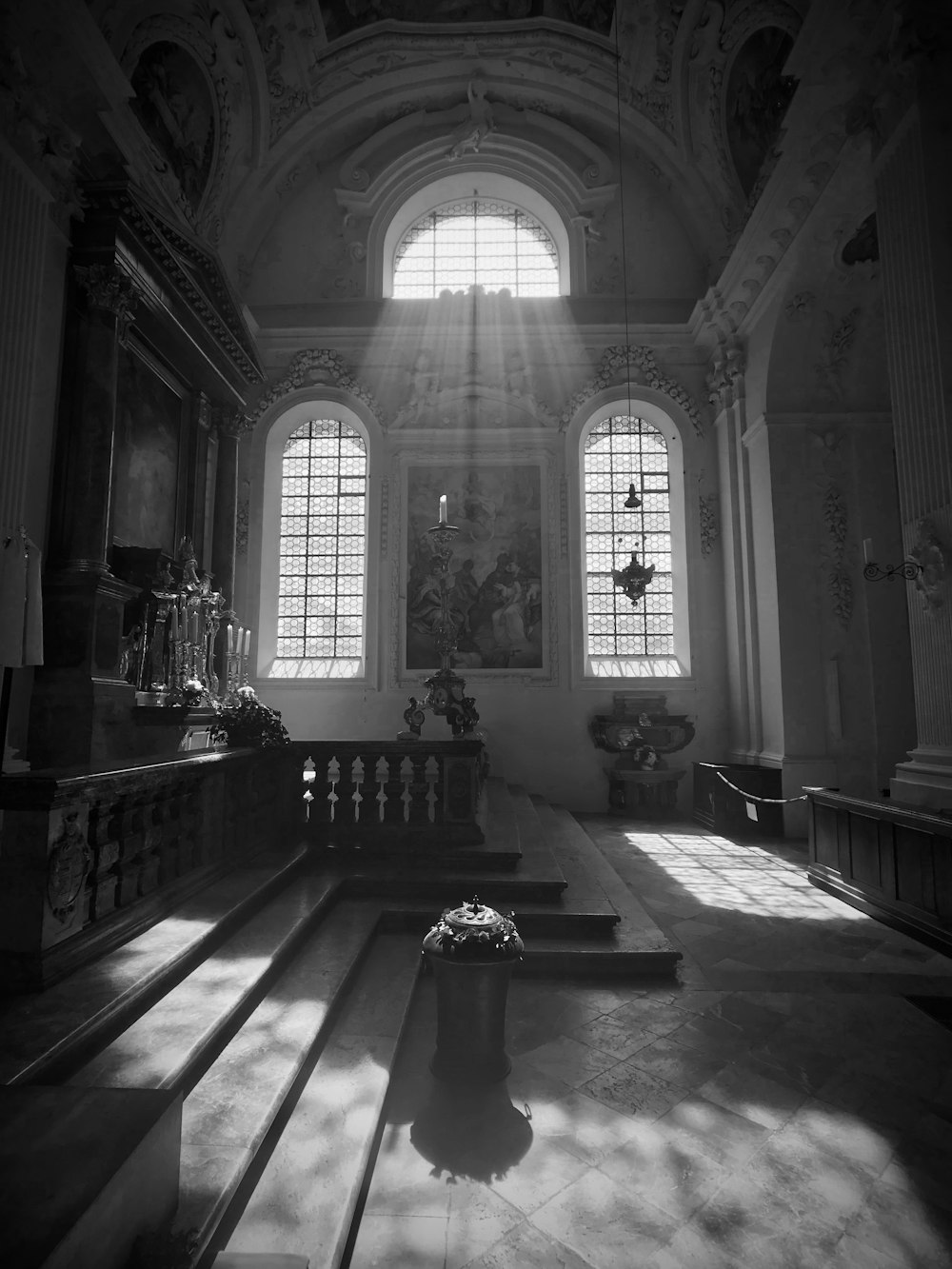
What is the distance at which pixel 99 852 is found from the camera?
307 cm

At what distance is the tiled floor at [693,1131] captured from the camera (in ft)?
6.83

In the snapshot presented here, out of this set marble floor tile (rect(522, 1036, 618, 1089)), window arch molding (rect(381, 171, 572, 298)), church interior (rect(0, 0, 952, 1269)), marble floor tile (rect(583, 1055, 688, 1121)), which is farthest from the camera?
window arch molding (rect(381, 171, 572, 298))

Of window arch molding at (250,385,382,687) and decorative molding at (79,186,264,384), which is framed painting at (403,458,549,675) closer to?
window arch molding at (250,385,382,687)

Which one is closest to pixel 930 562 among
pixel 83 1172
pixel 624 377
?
pixel 83 1172

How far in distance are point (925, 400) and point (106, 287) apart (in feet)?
24.1

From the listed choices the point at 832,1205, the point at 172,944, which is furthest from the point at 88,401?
the point at 832,1205

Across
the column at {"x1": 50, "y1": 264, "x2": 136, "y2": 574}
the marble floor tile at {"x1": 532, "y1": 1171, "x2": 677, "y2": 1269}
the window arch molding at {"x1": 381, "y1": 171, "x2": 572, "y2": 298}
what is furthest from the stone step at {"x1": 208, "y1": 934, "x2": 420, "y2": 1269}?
the window arch molding at {"x1": 381, "y1": 171, "x2": 572, "y2": 298}

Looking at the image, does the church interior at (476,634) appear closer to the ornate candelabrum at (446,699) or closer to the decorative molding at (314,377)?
the decorative molding at (314,377)

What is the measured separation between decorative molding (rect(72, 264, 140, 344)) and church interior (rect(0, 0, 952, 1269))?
0.05 m

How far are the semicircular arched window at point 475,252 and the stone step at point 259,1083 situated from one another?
11.3 meters

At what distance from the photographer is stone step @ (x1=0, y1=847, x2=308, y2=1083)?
2.07 meters

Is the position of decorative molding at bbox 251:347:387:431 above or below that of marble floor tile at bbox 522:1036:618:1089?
above

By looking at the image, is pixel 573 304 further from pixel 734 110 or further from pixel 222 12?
pixel 222 12

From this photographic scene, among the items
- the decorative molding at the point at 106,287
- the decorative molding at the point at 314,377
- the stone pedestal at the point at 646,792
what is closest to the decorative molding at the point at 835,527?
the stone pedestal at the point at 646,792
